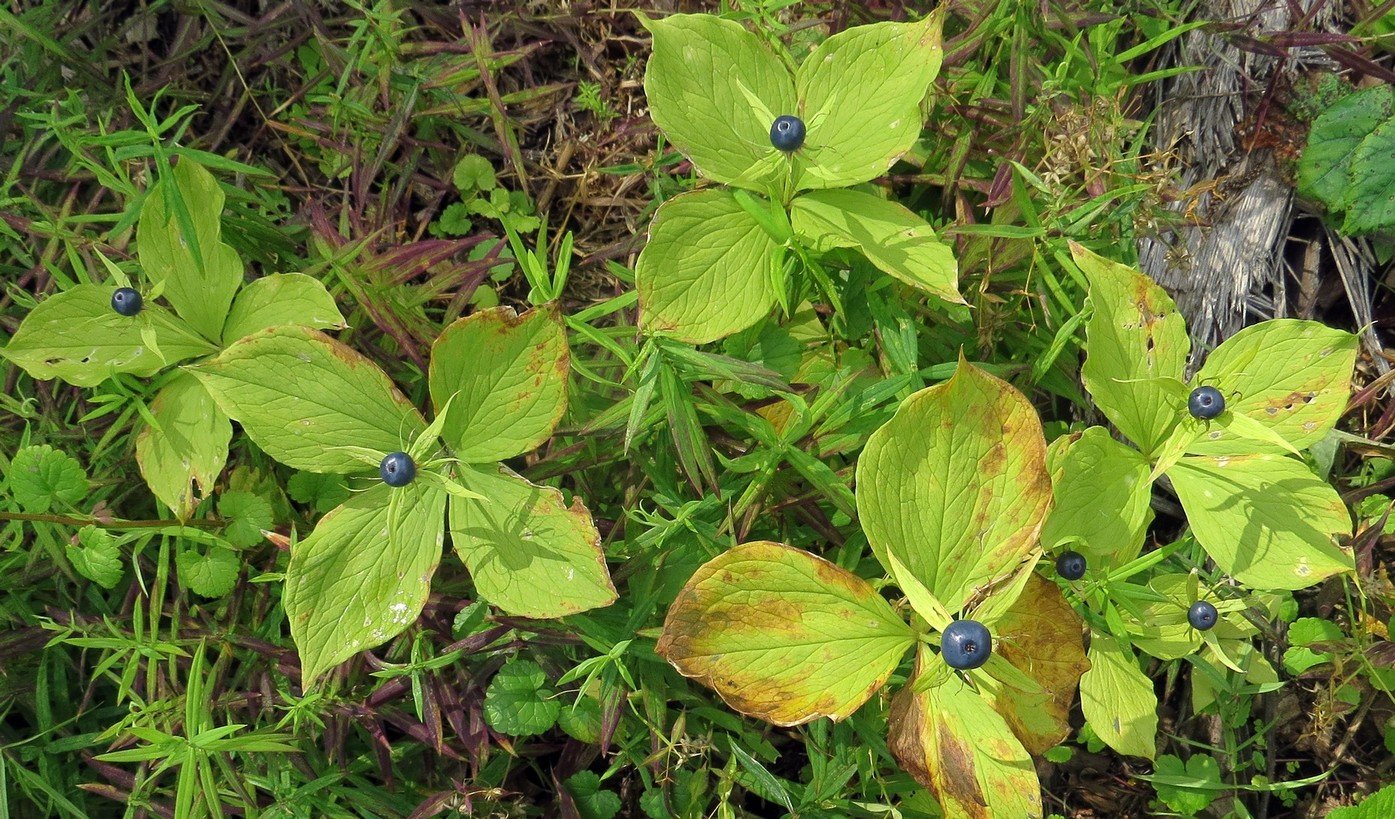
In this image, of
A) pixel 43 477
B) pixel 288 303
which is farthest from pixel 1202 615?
pixel 43 477

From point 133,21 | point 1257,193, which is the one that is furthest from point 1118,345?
point 133,21

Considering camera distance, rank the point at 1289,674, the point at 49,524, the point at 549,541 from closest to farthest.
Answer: the point at 549,541 → the point at 49,524 → the point at 1289,674

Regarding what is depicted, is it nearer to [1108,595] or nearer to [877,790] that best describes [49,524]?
[877,790]

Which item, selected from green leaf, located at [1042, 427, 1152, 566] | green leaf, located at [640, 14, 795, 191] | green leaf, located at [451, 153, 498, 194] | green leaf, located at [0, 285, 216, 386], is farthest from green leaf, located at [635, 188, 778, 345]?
green leaf, located at [0, 285, 216, 386]

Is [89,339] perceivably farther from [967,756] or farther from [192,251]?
Result: [967,756]

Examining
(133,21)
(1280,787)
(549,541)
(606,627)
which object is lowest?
(1280,787)
